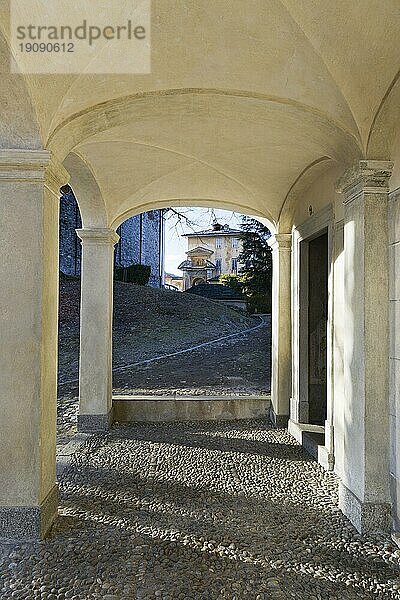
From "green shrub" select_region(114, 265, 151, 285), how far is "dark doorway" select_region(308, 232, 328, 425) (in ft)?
70.7

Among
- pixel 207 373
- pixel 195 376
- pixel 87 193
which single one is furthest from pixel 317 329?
pixel 207 373

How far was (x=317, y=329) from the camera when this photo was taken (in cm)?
766

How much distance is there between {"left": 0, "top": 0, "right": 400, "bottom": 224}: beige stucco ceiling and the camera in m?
3.51

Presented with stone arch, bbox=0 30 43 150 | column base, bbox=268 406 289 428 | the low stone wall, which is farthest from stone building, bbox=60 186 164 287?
stone arch, bbox=0 30 43 150

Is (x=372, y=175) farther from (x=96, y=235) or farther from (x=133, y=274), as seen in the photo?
(x=133, y=274)

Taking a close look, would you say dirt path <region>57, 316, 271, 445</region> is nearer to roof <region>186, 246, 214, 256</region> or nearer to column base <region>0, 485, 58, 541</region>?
column base <region>0, 485, 58, 541</region>

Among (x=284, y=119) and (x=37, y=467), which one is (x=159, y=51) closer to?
(x=284, y=119)

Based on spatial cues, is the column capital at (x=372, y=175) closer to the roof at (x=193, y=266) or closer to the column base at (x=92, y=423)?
the column base at (x=92, y=423)

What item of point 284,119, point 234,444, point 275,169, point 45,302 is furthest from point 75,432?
point 284,119

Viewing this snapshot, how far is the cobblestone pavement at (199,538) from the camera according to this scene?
342 cm

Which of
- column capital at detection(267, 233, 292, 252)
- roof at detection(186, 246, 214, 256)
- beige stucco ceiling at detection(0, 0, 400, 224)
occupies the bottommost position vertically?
column capital at detection(267, 233, 292, 252)

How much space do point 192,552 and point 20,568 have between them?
49.9 inches

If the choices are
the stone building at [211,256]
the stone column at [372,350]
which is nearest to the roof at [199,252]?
the stone building at [211,256]

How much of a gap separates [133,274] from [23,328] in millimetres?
25111
